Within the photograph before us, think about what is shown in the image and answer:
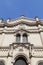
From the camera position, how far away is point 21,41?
2416 centimetres

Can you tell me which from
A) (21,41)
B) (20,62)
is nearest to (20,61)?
(20,62)

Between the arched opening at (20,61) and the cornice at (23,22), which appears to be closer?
the arched opening at (20,61)

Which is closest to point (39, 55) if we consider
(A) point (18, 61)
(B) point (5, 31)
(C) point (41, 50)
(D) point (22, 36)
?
(C) point (41, 50)

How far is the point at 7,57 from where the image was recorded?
21406mm

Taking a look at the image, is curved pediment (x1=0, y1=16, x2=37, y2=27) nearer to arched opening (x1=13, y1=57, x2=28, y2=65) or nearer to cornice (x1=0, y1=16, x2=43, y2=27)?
cornice (x1=0, y1=16, x2=43, y2=27)

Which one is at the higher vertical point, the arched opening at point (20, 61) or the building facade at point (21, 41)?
the building facade at point (21, 41)

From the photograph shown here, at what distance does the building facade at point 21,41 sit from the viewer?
21.2m

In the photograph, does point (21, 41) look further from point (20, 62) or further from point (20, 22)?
point (20, 22)

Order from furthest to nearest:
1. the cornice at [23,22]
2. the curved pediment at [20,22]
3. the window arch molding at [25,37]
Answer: the curved pediment at [20,22] < the cornice at [23,22] < the window arch molding at [25,37]

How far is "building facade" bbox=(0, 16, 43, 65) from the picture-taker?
69.5ft

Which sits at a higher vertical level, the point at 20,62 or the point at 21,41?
the point at 21,41

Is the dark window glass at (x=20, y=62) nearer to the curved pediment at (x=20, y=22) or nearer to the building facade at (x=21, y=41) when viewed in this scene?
the building facade at (x=21, y=41)

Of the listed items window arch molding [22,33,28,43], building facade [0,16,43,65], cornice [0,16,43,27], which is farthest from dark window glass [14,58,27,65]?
cornice [0,16,43,27]

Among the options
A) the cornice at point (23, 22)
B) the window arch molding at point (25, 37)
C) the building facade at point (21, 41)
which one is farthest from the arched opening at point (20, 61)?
the cornice at point (23, 22)
